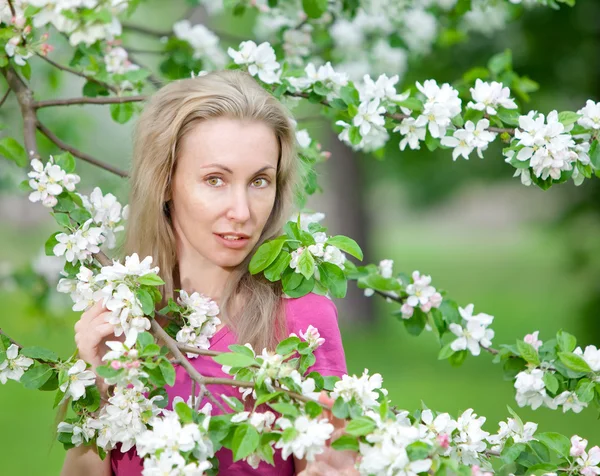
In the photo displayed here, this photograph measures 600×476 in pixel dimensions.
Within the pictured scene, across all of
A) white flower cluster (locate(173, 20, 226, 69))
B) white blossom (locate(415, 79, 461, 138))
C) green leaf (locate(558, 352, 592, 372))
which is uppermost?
white flower cluster (locate(173, 20, 226, 69))

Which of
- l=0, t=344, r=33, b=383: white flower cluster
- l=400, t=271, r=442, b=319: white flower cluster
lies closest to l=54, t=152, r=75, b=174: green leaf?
l=0, t=344, r=33, b=383: white flower cluster

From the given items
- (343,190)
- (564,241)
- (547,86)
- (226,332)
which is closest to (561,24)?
(547,86)

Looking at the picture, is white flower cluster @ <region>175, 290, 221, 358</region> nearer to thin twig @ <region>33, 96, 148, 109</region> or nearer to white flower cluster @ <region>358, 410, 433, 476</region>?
white flower cluster @ <region>358, 410, 433, 476</region>

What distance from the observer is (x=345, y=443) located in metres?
1.72

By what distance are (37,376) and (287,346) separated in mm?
631

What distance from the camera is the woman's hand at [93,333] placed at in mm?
2068

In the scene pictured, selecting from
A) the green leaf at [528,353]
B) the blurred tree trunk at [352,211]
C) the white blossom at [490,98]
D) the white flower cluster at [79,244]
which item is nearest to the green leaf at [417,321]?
the green leaf at [528,353]

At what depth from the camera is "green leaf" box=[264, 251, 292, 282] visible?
7.06ft

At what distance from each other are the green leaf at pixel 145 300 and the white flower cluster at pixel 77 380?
240 mm

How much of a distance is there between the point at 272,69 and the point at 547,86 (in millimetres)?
6747

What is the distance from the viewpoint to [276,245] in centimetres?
214

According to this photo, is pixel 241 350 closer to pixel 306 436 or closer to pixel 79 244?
pixel 306 436

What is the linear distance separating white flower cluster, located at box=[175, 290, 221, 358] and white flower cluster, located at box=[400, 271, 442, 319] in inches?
26.9

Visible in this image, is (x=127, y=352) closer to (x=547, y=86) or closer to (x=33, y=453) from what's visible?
(x=33, y=453)
